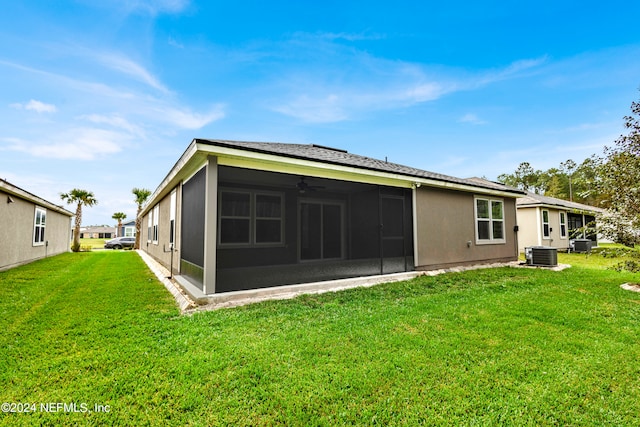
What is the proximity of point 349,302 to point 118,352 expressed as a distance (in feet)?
10.6

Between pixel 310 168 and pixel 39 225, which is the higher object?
pixel 310 168

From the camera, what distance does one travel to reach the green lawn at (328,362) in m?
2.09

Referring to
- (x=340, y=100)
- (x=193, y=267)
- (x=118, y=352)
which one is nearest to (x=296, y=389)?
(x=118, y=352)

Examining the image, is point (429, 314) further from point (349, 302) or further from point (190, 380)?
point (190, 380)

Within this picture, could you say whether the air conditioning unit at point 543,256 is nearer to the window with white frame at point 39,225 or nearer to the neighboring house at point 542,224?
the neighboring house at point 542,224

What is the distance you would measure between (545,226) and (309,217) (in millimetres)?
13419

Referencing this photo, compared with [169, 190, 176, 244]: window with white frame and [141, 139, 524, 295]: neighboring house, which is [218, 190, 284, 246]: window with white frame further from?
[169, 190, 176, 244]: window with white frame

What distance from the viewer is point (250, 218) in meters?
9.16

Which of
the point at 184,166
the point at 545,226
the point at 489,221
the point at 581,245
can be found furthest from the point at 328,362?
the point at 581,245

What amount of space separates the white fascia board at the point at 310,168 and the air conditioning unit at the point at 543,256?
3442 millimetres

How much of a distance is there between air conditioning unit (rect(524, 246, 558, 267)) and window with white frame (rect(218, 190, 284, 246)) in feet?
26.8

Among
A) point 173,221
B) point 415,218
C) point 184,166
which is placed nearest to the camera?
point 184,166

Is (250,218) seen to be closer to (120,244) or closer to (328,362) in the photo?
(328,362)

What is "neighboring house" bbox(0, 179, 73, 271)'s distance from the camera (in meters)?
8.80
